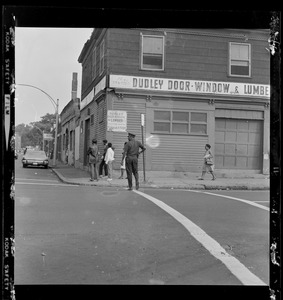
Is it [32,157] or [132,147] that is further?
[32,157]

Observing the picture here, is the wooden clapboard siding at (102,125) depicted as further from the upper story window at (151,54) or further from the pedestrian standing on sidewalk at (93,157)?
the upper story window at (151,54)

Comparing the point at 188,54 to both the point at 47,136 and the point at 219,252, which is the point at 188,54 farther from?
the point at 219,252

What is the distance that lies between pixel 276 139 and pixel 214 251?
254 centimetres

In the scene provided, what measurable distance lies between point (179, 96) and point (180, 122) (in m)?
0.37

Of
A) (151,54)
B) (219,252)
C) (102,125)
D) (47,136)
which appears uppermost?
(151,54)

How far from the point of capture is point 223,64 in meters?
3.97

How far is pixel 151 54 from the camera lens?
Answer: 403cm

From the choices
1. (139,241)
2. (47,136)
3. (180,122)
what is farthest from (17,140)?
(139,241)

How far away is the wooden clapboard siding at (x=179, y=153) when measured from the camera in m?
3.78

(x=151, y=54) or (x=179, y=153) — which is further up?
Result: (x=151, y=54)

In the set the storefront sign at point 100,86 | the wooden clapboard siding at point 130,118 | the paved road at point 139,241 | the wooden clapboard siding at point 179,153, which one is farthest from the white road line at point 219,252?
the storefront sign at point 100,86

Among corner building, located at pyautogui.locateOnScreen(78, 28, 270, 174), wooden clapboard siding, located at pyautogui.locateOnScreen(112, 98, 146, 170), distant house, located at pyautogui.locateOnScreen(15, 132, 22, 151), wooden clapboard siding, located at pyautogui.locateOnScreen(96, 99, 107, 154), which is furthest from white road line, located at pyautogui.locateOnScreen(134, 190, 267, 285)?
distant house, located at pyautogui.locateOnScreen(15, 132, 22, 151)

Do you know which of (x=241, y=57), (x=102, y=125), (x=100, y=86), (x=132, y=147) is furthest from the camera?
(x=132, y=147)

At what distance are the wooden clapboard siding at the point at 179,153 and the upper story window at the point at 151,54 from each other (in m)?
0.85
